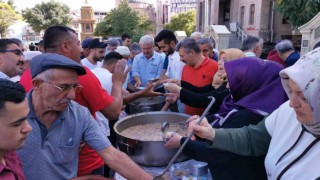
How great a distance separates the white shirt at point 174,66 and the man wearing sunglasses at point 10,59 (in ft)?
6.00

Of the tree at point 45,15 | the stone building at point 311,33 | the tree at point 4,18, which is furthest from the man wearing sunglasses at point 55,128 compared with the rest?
the tree at point 45,15

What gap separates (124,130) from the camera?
81.5 inches

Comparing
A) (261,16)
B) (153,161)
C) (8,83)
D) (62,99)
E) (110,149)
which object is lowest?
(153,161)

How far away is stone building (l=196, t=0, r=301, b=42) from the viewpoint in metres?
16.9

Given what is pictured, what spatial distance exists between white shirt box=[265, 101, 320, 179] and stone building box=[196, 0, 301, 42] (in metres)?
17.0

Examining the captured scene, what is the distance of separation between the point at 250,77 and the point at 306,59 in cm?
44

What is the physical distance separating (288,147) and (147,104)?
1.70m

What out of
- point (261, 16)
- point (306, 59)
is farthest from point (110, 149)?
point (261, 16)

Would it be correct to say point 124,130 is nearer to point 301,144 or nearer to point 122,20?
point 301,144

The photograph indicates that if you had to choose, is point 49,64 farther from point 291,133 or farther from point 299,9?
point 299,9

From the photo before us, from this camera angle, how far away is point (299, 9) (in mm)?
10680

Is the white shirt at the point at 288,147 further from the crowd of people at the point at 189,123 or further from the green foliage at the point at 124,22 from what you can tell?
the green foliage at the point at 124,22

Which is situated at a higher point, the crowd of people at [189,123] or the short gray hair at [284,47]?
the short gray hair at [284,47]

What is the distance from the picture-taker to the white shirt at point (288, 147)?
0.95 metres
